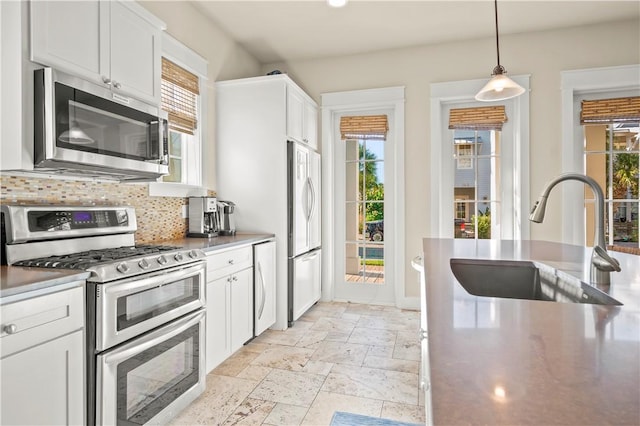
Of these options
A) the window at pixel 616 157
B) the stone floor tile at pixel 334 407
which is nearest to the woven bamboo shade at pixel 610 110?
the window at pixel 616 157

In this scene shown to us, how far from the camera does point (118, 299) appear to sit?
1.57m

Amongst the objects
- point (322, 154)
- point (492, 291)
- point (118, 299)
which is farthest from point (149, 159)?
point (322, 154)

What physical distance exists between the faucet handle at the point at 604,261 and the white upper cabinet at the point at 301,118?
2.61 meters

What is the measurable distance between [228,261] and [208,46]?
6.60 ft

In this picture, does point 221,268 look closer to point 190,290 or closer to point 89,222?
point 190,290

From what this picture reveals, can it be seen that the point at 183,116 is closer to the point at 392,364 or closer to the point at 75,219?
the point at 75,219

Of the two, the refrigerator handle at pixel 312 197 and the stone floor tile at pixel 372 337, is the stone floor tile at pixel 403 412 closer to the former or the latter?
the stone floor tile at pixel 372 337

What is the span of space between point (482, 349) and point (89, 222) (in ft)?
6.88

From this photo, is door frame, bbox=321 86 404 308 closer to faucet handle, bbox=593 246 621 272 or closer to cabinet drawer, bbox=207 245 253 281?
cabinet drawer, bbox=207 245 253 281

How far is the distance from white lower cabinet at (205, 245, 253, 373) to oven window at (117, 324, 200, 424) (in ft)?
1.02

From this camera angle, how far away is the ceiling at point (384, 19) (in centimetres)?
318

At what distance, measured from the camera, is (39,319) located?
1.28 m

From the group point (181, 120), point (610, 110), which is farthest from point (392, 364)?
point (610, 110)

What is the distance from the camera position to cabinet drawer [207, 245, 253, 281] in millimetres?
2414
